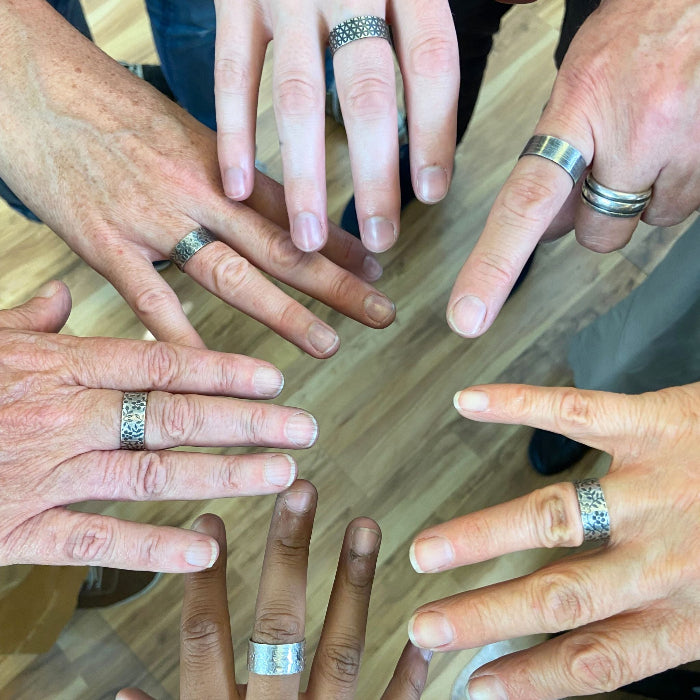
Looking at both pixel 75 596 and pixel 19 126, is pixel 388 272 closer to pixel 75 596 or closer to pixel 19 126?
pixel 19 126

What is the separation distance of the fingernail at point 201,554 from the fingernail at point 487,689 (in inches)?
14.2

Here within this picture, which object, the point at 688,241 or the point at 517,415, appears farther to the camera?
the point at 688,241

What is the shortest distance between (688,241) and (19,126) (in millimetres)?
1039

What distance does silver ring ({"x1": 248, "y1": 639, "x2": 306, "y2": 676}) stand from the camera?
2.74 ft

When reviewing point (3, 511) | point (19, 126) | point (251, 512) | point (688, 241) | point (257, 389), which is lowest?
point (251, 512)

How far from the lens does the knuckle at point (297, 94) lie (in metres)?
0.83

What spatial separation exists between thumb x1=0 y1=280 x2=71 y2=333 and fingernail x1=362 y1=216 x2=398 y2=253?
476 mm

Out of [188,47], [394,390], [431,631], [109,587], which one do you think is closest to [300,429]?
[431,631]

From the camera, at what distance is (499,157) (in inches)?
64.4

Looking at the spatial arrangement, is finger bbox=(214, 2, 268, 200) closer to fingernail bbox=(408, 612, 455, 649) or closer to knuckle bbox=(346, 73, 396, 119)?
knuckle bbox=(346, 73, 396, 119)

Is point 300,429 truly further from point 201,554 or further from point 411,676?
point 411,676

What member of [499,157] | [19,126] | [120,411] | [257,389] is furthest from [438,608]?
[499,157]

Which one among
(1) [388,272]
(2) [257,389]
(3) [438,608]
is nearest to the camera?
(3) [438,608]

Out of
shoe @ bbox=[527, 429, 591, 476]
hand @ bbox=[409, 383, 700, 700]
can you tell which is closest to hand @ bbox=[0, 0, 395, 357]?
hand @ bbox=[409, 383, 700, 700]
